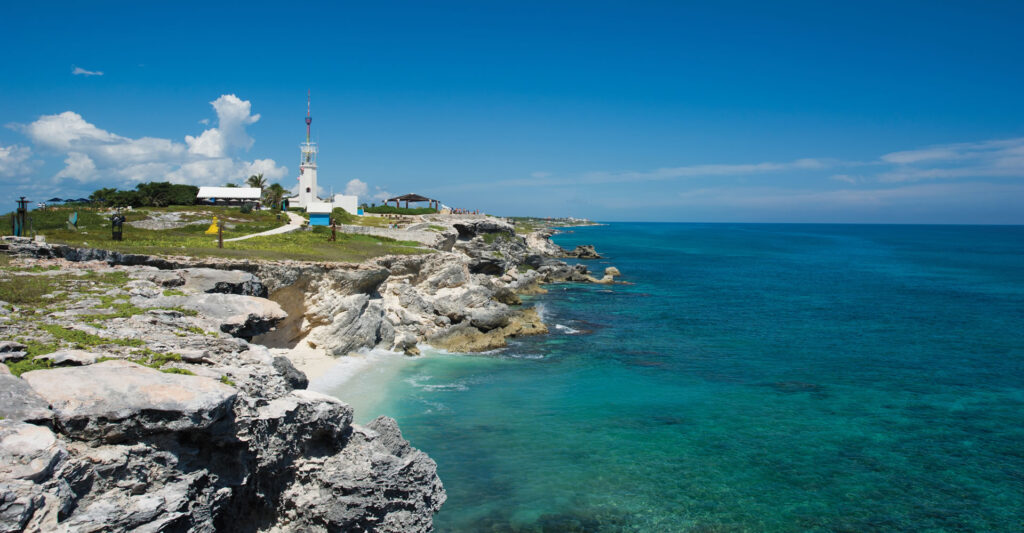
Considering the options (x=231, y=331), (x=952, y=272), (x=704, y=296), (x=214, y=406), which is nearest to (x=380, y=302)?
(x=231, y=331)

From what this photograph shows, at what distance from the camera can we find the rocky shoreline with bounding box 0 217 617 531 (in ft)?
24.7

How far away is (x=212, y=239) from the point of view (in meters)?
33.7

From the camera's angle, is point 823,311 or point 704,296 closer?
point 823,311

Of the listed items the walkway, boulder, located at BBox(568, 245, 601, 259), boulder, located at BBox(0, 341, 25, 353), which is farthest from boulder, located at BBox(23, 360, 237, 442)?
boulder, located at BBox(568, 245, 601, 259)

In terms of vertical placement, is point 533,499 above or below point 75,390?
below

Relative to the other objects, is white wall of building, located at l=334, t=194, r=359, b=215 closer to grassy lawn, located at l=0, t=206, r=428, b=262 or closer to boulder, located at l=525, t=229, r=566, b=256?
grassy lawn, located at l=0, t=206, r=428, b=262

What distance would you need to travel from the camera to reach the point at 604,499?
16.0 metres

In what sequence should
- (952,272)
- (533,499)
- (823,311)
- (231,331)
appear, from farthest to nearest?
(952,272) → (823,311) → (533,499) → (231,331)

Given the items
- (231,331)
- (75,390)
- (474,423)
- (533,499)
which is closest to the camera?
(75,390)

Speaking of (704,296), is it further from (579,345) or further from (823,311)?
(579,345)

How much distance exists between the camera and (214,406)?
8.90 meters

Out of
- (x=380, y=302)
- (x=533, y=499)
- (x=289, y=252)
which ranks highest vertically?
(x=289, y=252)

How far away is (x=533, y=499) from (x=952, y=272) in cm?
8944

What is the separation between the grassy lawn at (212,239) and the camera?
25.6 meters
